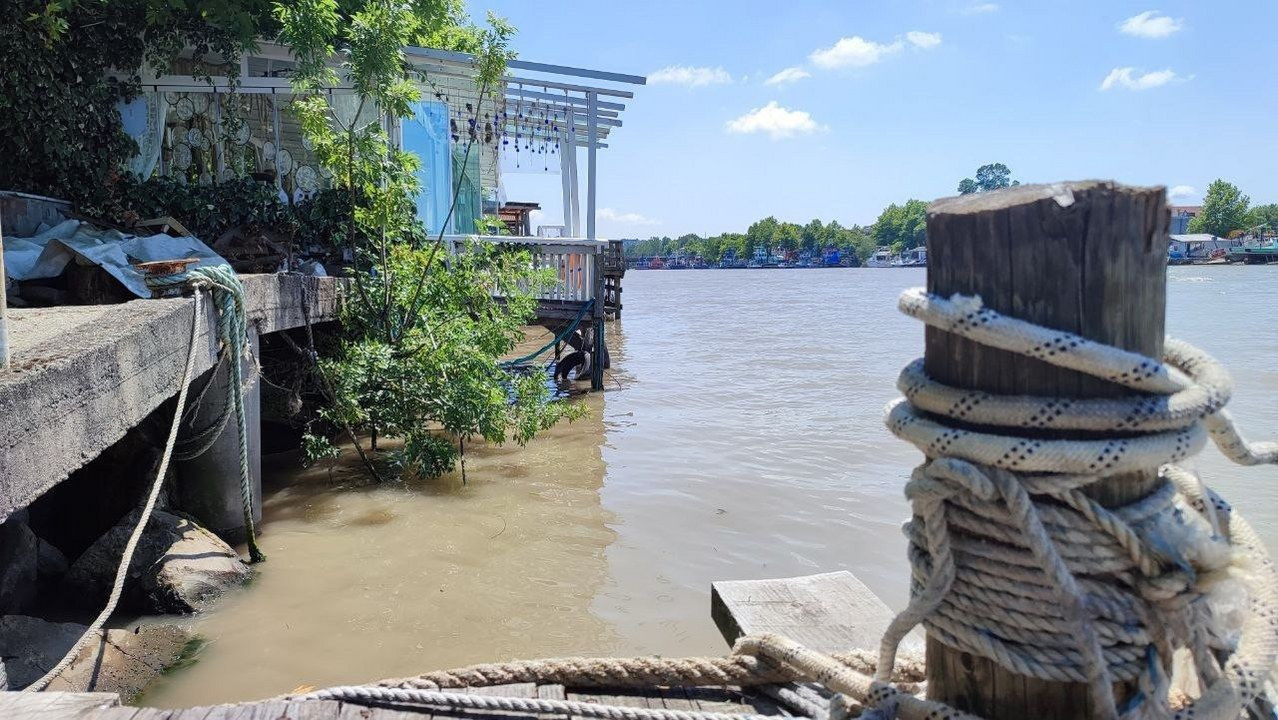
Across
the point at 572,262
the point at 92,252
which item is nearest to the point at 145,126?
the point at 92,252

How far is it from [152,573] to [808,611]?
3984 millimetres

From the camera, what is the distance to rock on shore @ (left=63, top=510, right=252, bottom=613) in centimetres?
471

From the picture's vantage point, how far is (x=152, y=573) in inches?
188

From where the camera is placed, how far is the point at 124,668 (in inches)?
156

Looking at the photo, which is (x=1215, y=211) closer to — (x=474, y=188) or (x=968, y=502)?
(x=474, y=188)

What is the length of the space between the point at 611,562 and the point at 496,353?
9.15 ft

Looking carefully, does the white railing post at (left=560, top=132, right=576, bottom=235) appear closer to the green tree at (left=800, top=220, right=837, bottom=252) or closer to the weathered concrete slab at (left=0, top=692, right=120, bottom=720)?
the weathered concrete slab at (left=0, top=692, right=120, bottom=720)

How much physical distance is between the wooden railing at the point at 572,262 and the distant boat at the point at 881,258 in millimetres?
123443

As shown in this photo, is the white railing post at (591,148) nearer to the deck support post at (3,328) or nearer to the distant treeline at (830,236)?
the deck support post at (3,328)

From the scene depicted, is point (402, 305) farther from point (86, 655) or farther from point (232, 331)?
point (86, 655)

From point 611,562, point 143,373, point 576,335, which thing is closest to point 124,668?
point 143,373

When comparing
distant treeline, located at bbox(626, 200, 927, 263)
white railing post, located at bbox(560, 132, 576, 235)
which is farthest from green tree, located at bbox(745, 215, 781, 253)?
white railing post, located at bbox(560, 132, 576, 235)

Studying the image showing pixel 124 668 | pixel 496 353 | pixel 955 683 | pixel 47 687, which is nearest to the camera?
pixel 955 683

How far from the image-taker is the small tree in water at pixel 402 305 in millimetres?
7223
